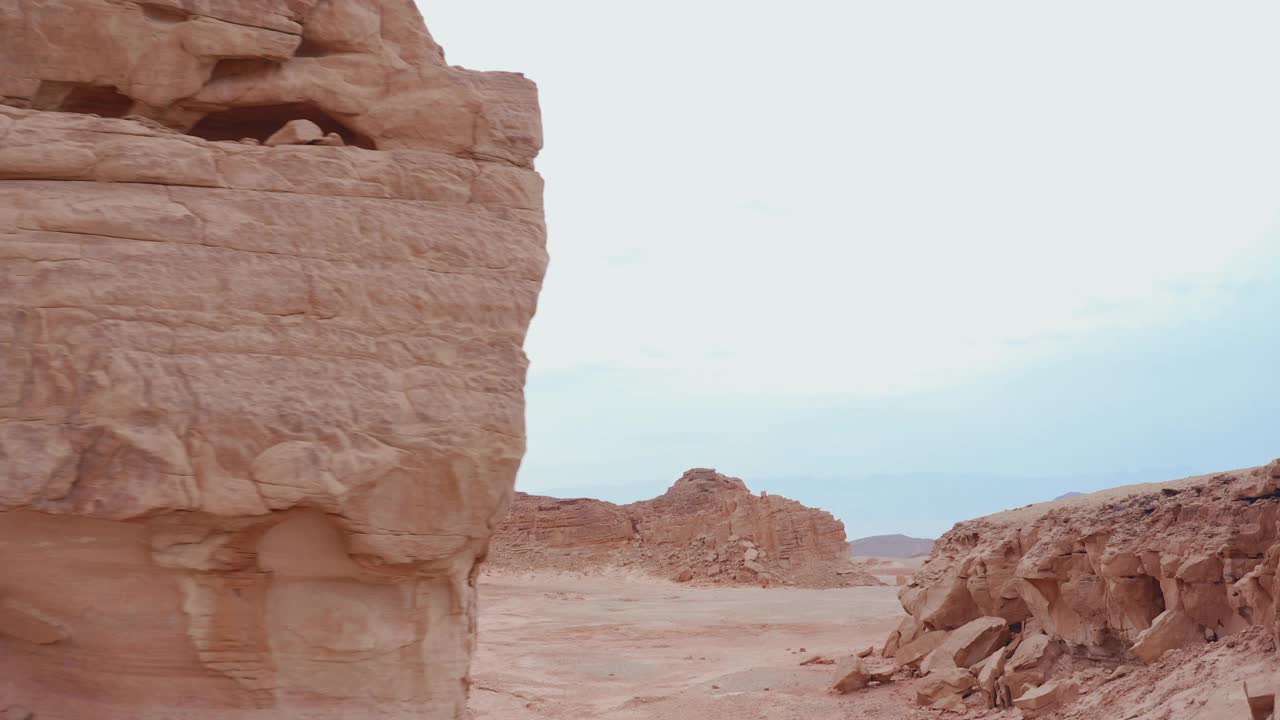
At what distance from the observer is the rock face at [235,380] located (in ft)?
13.9

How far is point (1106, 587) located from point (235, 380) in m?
6.97

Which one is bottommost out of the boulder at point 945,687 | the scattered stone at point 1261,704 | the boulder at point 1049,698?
the boulder at point 945,687

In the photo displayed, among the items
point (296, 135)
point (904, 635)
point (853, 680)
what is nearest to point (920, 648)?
point (904, 635)

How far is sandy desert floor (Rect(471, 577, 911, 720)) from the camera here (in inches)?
399

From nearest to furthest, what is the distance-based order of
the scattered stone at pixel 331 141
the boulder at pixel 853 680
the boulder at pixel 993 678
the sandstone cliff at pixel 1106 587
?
1. the scattered stone at pixel 331 141
2. the sandstone cliff at pixel 1106 587
3. the boulder at pixel 993 678
4. the boulder at pixel 853 680

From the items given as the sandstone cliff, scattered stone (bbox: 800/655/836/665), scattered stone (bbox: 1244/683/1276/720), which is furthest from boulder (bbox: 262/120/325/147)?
scattered stone (bbox: 800/655/836/665)

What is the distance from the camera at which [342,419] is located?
171 inches

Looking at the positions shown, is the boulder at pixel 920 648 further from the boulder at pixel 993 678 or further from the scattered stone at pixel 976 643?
the boulder at pixel 993 678

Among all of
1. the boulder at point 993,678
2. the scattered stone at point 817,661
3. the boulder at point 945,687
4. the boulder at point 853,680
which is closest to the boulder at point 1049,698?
the boulder at point 993,678

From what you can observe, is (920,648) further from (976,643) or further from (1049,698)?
(1049,698)

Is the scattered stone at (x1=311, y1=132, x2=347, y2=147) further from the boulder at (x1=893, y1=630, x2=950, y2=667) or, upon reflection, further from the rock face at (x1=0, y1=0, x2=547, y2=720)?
the boulder at (x1=893, y1=630, x2=950, y2=667)

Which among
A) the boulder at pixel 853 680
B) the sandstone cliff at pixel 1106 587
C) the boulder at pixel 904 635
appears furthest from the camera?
the boulder at pixel 904 635

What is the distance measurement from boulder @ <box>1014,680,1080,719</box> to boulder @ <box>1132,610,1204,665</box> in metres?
0.61

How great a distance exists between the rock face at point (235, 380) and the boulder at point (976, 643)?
6391 millimetres
